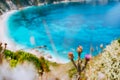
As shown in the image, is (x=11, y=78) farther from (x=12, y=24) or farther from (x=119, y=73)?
(x=12, y=24)

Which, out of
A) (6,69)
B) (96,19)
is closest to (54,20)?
(96,19)

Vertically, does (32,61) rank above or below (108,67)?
below

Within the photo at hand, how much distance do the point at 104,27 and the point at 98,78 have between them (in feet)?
509

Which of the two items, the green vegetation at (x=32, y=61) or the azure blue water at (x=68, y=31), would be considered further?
the azure blue water at (x=68, y=31)

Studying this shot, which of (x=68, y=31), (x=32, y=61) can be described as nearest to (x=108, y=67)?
(x=32, y=61)

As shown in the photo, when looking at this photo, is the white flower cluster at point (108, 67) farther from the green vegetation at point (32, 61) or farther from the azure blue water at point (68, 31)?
the azure blue water at point (68, 31)

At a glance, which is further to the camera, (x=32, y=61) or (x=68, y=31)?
(x=68, y=31)

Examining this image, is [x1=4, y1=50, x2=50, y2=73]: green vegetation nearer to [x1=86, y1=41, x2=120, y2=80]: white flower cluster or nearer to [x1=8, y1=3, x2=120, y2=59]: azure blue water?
[x1=86, y1=41, x2=120, y2=80]: white flower cluster

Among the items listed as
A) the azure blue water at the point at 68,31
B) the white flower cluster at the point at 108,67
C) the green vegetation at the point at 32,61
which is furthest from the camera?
the azure blue water at the point at 68,31

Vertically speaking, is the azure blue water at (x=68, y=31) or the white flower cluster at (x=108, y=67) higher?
the white flower cluster at (x=108, y=67)

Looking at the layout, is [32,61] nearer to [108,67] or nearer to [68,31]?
[108,67]

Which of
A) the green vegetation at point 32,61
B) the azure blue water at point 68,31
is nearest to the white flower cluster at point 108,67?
the green vegetation at point 32,61

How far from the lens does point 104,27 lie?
162250 mm

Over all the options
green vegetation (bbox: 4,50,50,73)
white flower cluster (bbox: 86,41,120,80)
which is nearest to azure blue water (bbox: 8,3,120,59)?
green vegetation (bbox: 4,50,50,73)
